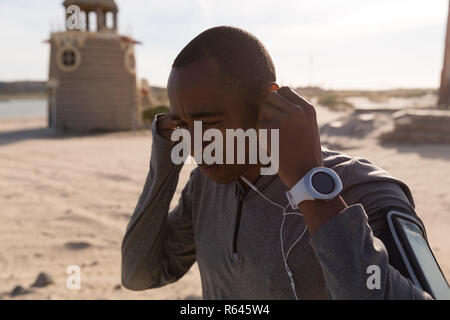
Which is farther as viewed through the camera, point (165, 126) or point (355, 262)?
point (165, 126)

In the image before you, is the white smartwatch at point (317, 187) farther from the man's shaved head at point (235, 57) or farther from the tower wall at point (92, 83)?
the tower wall at point (92, 83)

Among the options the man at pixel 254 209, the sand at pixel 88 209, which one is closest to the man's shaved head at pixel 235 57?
the man at pixel 254 209

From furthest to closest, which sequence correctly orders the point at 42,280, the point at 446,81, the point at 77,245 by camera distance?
the point at 446,81 < the point at 77,245 < the point at 42,280

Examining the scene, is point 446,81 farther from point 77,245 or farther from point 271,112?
point 271,112

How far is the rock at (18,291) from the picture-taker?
3.22 meters

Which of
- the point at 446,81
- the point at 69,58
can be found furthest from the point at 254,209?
the point at 69,58

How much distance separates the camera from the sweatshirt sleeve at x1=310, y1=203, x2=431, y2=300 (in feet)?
2.98

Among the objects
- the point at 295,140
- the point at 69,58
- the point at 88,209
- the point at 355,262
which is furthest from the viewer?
the point at 69,58

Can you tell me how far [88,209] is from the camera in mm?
5465

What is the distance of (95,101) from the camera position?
55.5 ft

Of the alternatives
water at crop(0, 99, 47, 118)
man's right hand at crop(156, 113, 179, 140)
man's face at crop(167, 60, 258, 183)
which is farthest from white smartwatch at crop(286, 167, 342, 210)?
water at crop(0, 99, 47, 118)

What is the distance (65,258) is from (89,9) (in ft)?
→ 51.1

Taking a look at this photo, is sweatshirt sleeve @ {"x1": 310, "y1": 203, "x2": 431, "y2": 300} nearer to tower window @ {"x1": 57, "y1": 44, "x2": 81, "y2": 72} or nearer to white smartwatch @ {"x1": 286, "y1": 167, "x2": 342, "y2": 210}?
white smartwatch @ {"x1": 286, "y1": 167, "x2": 342, "y2": 210}

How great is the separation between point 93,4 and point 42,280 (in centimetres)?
1532
